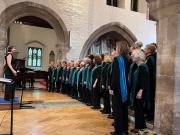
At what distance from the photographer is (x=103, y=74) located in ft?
21.6

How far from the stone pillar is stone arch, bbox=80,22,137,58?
30.4 ft

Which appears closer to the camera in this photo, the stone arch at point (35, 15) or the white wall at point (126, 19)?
the stone arch at point (35, 15)

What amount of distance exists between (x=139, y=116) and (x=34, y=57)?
15.4 meters

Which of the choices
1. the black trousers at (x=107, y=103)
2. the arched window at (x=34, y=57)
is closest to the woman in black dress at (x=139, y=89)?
the black trousers at (x=107, y=103)

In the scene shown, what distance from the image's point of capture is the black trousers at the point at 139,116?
4652 millimetres

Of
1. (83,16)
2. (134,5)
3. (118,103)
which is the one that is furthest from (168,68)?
(134,5)

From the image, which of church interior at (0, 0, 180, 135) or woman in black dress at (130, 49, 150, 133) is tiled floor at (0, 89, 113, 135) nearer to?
church interior at (0, 0, 180, 135)

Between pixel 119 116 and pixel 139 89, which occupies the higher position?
pixel 139 89

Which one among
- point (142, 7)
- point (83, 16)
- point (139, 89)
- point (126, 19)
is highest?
point (142, 7)

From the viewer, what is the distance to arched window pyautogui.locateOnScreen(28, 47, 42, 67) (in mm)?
19070

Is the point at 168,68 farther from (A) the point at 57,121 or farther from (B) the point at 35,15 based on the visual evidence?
(B) the point at 35,15

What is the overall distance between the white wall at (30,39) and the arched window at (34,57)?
0.71ft

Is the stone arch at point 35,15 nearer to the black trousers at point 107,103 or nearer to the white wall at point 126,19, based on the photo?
the white wall at point 126,19

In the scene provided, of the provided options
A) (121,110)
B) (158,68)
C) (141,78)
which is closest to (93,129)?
(121,110)
